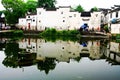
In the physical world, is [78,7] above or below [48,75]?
above

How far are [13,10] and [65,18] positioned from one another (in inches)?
540

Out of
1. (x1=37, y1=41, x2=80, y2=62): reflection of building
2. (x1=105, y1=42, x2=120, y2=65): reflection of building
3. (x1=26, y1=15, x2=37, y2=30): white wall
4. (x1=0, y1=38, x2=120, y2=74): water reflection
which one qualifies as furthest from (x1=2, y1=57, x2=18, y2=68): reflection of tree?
(x1=26, y1=15, x2=37, y2=30): white wall

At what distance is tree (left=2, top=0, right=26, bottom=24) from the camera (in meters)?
59.4

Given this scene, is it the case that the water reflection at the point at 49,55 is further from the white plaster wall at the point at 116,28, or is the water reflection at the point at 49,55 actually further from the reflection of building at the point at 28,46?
the white plaster wall at the point at 116,28

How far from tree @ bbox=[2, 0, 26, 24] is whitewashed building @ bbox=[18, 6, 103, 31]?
23.6ft

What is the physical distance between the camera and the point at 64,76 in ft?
36.4

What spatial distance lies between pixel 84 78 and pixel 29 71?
2.96 m

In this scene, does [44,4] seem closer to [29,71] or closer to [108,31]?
[108,31]

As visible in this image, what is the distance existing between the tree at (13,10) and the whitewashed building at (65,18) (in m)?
7.18

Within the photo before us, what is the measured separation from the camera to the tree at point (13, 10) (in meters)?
59.4

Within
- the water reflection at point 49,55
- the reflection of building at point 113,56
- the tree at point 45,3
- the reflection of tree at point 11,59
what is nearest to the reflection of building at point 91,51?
the water reflection at point 49,55

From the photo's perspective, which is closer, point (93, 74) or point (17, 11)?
point (93, 74)

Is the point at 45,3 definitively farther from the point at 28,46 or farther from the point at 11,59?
the point at 11,59

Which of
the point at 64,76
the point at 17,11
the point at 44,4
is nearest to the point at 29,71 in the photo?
the point at 64,76
